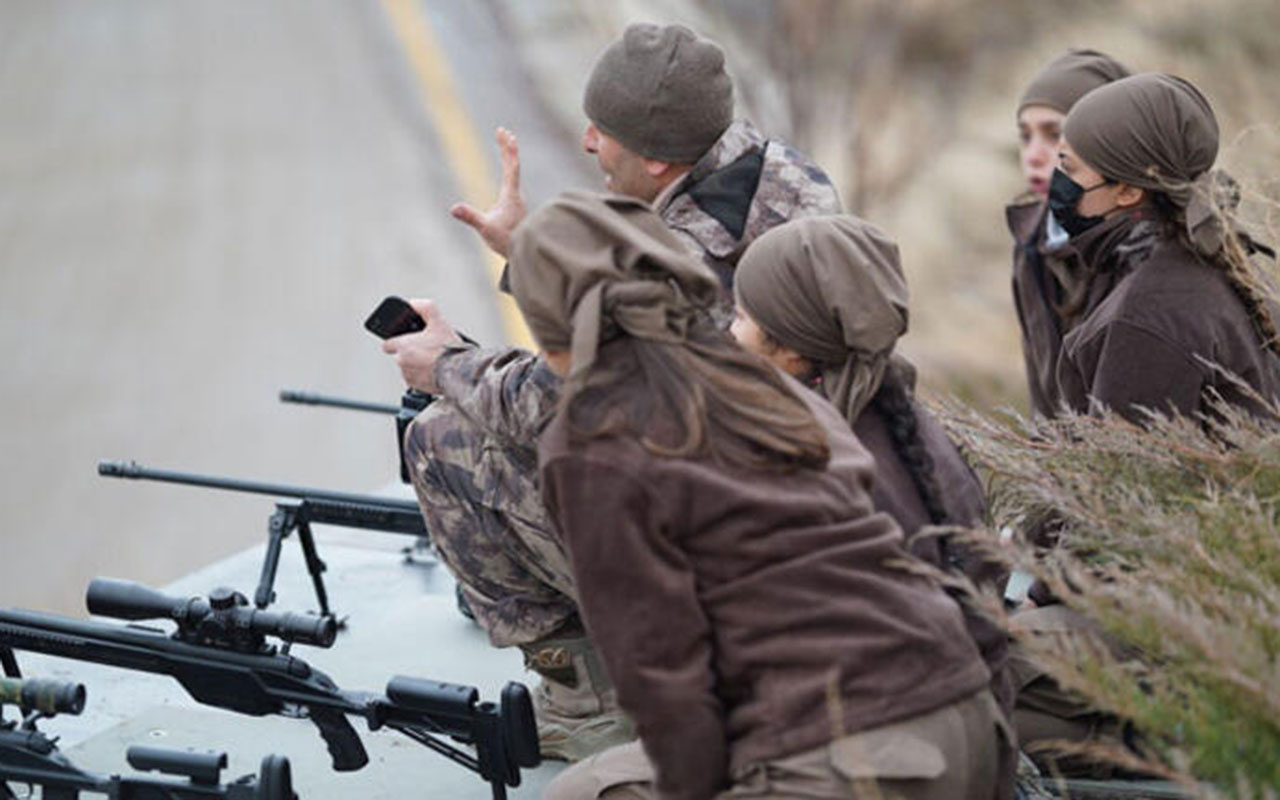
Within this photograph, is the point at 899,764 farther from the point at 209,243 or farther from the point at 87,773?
the point at 209,243

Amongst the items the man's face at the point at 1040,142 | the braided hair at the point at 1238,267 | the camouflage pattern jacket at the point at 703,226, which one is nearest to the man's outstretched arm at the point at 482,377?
the camouflage pattern jacket at the point at 703,226

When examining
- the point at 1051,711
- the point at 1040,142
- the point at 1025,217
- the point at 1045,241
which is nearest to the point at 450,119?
the point at 1040,142

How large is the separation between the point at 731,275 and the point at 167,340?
23.8 feet

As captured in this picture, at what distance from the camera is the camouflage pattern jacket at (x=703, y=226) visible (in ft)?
13.7

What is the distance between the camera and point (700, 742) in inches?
121

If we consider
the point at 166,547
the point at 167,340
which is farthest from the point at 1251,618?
the point at 167,340

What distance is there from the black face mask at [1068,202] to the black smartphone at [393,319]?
60.1 inches

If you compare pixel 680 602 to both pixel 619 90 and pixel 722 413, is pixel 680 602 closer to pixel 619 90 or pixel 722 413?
pixel 722 413

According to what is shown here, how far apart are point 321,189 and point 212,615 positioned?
9.16 meters

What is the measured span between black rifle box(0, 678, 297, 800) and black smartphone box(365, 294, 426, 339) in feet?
3.53

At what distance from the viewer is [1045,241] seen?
17.5 ft

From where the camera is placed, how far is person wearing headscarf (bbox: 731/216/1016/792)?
3543mm

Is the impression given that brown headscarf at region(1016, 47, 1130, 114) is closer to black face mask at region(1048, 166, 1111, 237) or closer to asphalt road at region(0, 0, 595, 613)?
black face mask at region(1048, 166, 1111, 237)

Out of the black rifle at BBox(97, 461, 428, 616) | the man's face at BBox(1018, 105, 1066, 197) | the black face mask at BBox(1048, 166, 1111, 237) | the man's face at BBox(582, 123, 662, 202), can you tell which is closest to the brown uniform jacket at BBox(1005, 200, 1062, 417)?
the man's face at BBox(1018, 105, 1066, 197)
